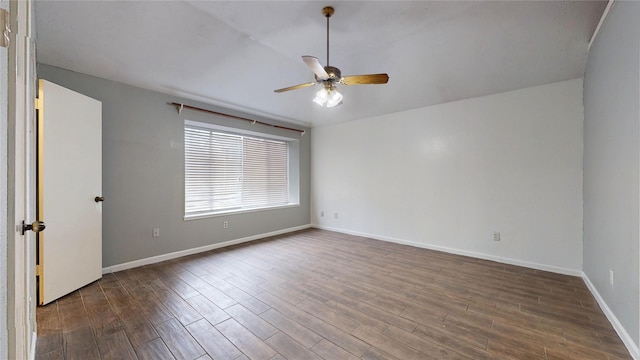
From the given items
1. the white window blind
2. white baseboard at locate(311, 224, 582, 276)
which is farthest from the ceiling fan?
white baseboard at locate(311, 224, 582, 276)

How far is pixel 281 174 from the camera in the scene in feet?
18.6

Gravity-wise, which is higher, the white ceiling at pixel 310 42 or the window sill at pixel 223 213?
the white ceiling at pixel 310 42

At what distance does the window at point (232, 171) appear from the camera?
13.5 feet

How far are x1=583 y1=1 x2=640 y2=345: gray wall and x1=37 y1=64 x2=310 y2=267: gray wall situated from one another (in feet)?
14.9

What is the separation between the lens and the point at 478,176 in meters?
3.71

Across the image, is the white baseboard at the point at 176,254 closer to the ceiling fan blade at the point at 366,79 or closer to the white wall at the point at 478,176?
the white wall at the point at 478,176

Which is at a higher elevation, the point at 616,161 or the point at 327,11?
the point at 327,11

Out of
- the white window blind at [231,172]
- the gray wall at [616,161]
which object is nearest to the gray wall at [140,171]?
the white window blind at [231,172]

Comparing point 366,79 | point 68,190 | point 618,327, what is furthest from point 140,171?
point 618,327

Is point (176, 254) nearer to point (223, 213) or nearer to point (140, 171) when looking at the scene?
point (223, 213)

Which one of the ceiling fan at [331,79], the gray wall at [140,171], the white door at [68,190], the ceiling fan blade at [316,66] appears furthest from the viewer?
the gray wall at [140,171]

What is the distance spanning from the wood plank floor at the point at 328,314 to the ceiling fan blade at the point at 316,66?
6.78 feet

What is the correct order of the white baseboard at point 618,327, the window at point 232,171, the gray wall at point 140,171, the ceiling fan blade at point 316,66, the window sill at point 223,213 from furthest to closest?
the window at point 232,171 < the window sill at point 223,213 < the gray wall at point 140,171 < the ceiling fan blade at point 316,66 < the white baseboard at point 618,327

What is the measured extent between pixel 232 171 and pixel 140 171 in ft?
5.03
